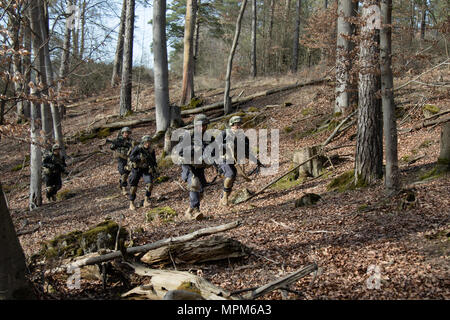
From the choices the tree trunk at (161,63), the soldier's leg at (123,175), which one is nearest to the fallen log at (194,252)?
the soldier's leg at (123,175)

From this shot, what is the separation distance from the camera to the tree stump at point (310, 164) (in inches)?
410

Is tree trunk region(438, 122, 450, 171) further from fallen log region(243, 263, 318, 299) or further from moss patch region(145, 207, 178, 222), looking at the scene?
moss patch region(145, 207, 178, 222)

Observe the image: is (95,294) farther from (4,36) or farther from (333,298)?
(4,36)

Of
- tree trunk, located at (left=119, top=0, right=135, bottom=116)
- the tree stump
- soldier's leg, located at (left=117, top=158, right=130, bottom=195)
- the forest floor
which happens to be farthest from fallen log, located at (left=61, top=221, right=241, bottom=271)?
tree trunk, located at (left=119, top=0, right=135, bottom=116)

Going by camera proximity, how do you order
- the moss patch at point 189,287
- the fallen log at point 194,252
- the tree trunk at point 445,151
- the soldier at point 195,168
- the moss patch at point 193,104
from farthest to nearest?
1. the moss patch at point 193,104
2. the soldier at point 195,168
3. the tree trunk at point 445,151
4. the fallen log at point 194,252
5. the moss patch at point 189,287

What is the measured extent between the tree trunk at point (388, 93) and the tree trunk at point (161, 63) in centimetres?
1050

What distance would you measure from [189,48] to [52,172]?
8.71 meters

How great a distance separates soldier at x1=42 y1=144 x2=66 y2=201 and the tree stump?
8116 mm

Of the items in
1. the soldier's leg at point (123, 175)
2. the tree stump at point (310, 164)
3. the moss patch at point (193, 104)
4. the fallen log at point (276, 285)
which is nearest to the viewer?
the fallen log at point (276, 285)

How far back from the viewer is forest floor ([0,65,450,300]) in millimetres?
4465

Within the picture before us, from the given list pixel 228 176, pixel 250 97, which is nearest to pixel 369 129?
pixel 228 176

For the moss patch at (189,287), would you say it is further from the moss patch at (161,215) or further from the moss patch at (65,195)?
the moss patch at (65,195)

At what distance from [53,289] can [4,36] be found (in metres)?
4.03
